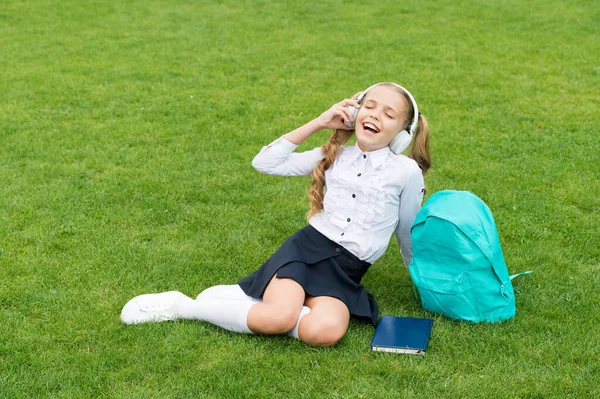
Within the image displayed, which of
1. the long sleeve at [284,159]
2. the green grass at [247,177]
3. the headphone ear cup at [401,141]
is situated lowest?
the green grass at [247,177]

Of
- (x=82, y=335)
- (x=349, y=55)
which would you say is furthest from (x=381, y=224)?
(x=349, y=55)

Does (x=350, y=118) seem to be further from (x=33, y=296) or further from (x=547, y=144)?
(x=547, y=144)

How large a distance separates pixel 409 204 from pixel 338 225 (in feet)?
1.37

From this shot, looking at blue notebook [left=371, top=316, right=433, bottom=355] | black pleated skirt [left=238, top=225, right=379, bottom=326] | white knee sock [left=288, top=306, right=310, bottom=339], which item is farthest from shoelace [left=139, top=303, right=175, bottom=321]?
blue notebook [left=371, top=316, right=433, bottom=355]

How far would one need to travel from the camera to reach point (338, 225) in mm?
4270

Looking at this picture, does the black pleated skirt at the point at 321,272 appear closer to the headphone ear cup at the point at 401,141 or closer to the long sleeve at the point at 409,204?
the long sleeve at the point at 409,204

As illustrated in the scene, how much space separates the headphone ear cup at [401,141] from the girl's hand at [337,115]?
272 mm

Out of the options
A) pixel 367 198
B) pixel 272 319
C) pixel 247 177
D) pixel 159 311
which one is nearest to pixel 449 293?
pixel 367 198

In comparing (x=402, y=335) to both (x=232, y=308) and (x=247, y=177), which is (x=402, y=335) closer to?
(x=232, y=308)

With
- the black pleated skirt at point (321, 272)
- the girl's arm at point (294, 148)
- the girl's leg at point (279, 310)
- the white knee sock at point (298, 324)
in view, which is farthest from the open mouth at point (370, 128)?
the white knee sock at point (298, 324)

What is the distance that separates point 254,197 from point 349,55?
14.1ft

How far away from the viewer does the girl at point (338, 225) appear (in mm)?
4043

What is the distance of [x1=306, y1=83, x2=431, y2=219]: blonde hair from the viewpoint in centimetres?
434

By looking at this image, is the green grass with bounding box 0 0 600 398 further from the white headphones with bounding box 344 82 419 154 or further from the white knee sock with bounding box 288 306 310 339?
the white headphones with bounding box 344 82 419 154
